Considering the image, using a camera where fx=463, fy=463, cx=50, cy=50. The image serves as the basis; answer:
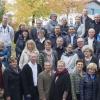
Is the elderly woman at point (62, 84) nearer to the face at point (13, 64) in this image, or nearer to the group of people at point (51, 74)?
the group of people at point (51, 74)

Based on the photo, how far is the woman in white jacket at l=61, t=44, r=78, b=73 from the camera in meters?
13.9

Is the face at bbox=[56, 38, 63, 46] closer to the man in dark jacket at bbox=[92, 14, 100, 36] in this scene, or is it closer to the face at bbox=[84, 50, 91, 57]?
the face at bbox=[84, 50, 91, 57]

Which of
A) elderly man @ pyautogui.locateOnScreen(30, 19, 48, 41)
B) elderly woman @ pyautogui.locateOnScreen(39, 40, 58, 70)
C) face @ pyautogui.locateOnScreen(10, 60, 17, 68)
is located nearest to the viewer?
face @ pyautogui.locateOnScreen(10, 60, 17, 68)

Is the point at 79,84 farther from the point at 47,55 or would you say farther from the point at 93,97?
the point at 47,55

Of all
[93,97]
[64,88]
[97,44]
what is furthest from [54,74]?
[97,44]

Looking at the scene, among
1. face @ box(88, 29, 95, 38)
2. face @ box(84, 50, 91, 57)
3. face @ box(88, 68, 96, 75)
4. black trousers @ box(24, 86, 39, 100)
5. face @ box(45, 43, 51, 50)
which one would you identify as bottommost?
black trousers @ box(24, 86, 39, 100)

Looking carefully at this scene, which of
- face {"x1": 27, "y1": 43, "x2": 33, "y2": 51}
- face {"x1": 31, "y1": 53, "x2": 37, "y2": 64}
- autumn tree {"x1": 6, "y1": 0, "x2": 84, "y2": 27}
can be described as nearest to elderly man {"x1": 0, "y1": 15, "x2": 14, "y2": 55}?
face {"x1": 27, "y1": 43, "x2": 33, "y2": 51}

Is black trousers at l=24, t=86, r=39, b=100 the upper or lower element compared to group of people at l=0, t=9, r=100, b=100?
lower

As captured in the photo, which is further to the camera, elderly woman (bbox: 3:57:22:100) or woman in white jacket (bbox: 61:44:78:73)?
woman in white jacket (bbox: 61:44:78:73)

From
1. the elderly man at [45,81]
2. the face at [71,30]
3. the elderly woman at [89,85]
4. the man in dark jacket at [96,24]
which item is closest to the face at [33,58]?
the elderly man at [45,81]

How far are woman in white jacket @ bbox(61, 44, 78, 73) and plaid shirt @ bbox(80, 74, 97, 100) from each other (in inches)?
43.5

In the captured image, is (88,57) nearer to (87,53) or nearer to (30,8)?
(87,53)

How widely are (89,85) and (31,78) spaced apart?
5.47ft

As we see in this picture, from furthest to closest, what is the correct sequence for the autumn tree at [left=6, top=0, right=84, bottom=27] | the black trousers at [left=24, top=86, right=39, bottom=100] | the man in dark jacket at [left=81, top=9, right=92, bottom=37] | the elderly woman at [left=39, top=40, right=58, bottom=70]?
the autumn tree at [left=6, top=0, right=84, bottom=27] < the man in dark jacket at [left=81, top=9, right=92, bottom=37] < the elderly woman at [left=39, top=40, right=58, bottom=70] < the black trousers at [left=24, top=86, right=39, bottom=100]
